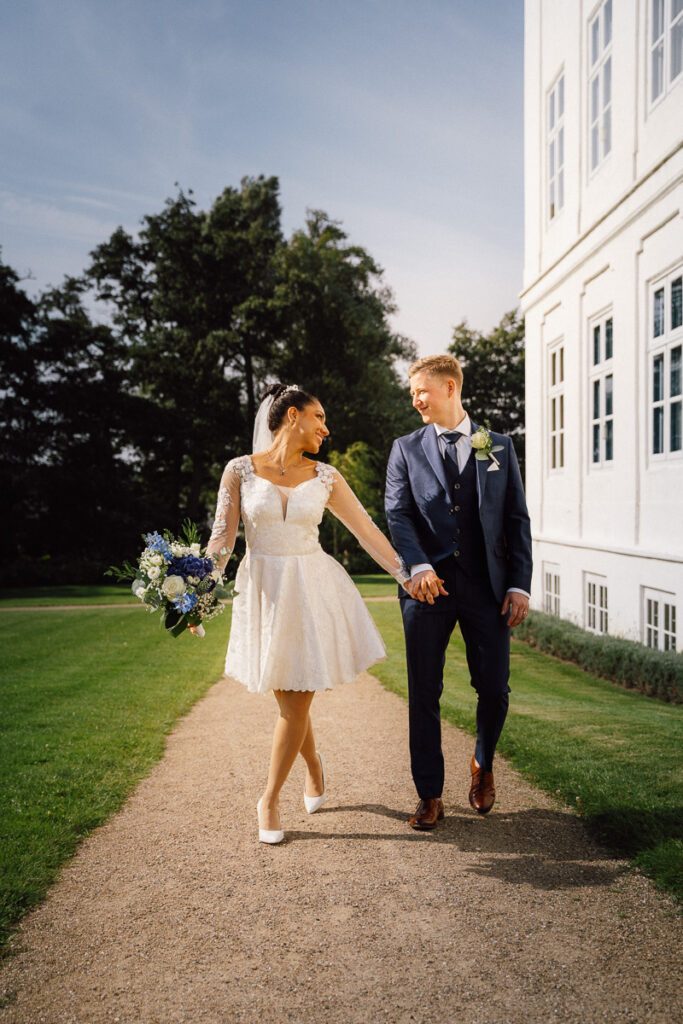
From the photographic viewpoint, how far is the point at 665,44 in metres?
9.50

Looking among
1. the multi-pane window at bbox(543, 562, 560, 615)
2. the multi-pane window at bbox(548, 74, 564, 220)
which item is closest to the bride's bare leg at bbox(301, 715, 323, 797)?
the multi-pane window at bbox(543, 562, 560, 615)

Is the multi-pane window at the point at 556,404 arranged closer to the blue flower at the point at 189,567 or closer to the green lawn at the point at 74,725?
the green lawn at the point at 74,725

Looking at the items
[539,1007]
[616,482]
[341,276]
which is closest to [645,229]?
[616,482]

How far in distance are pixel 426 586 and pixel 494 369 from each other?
30.9 metres

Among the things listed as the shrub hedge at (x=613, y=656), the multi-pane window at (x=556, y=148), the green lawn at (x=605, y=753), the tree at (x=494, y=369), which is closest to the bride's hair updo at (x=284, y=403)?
the green lawn at (x=605, y=753)

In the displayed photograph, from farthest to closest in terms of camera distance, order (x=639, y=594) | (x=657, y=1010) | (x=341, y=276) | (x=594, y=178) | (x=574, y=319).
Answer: (x=341, y=276)
(x=574, y=319)
(x=594, y=178)
(x=639, y=594)
(x=657, y=1010)

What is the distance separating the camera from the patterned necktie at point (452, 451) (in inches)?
177

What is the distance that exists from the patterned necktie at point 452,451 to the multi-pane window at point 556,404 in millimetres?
9821

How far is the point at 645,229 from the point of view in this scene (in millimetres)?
10023

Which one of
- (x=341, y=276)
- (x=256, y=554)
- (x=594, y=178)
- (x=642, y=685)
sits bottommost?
(x=642, y=685)

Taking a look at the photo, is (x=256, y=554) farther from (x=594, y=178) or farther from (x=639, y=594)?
(x=594, y=178)

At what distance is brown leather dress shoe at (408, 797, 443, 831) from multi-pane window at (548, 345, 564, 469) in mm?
10289

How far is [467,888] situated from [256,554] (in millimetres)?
1888

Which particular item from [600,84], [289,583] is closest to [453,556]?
[289,583]
